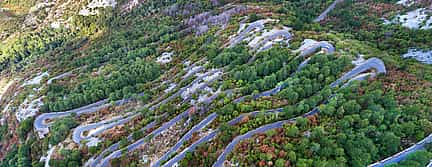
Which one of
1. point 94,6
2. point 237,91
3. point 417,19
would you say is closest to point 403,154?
point 237,91

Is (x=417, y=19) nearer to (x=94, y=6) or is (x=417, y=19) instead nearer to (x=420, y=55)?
(x=420, y=55)

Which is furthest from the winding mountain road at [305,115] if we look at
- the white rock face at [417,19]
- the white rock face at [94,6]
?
the white rock face at [94,6]

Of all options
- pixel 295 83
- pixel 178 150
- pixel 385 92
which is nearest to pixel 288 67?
pixel 295 83

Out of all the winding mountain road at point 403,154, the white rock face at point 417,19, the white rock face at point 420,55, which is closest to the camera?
the winding mountain road at point 403,154

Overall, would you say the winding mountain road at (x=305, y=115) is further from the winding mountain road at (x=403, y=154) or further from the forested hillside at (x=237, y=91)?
the winding mountain road at (x=403, y=154)

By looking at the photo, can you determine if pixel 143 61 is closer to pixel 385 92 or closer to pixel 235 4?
pixel 235 4

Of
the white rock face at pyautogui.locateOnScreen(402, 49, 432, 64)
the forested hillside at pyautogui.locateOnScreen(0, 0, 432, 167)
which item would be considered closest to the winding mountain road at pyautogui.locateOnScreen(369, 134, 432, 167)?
the forested hillside at pyautogui.locateOnScreen(0, 0, 432, 167)

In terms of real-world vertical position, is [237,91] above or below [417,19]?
below
